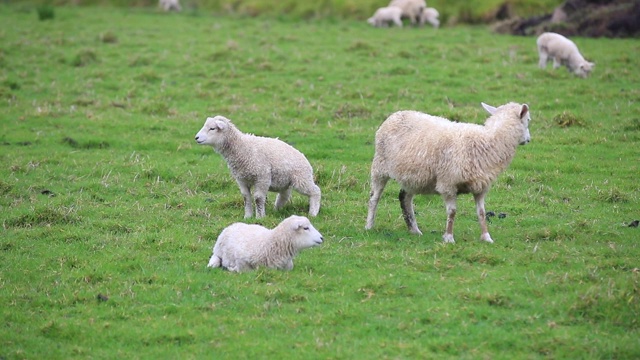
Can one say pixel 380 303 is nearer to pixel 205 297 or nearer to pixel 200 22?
pixel 205 297

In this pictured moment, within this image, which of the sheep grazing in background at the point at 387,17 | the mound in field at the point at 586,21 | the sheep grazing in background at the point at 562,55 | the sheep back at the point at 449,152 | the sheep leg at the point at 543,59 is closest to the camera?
the sheep back at the point at 449,152

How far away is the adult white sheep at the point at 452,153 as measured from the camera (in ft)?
35.3

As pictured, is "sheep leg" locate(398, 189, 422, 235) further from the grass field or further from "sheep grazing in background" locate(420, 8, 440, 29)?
"sheep grazing in background" locate(420, 8, 440, 29)

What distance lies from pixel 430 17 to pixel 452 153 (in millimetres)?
23513

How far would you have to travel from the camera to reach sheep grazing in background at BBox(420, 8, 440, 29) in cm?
3334

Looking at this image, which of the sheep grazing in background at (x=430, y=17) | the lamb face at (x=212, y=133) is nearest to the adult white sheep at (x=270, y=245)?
the lamb face at (x=212, y=133)

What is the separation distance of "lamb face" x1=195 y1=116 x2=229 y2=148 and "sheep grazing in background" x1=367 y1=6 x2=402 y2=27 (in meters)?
21.7

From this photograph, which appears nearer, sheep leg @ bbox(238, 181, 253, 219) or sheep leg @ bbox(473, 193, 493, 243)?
sheep leg @ bbox(473, 193, 493, 243)

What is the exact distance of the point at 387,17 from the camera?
1310 inches

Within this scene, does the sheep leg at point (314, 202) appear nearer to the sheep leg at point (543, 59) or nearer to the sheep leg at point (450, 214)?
the sheep leg at point (450, 214)

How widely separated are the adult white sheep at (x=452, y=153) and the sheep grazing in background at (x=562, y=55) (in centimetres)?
1097

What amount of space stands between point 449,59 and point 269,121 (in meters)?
7.53

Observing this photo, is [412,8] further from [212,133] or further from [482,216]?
[482,216]

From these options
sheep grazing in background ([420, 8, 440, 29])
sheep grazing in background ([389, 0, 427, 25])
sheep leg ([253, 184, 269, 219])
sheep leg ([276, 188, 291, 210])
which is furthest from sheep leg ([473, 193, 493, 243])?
sheep grazing in background ([389, 0, 427, 25])
